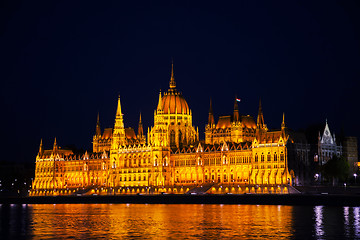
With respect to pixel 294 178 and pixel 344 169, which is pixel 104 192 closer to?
pixel 294 178

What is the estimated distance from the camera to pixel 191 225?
299 ft

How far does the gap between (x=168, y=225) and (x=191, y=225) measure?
3125mm

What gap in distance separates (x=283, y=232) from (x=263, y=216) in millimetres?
21592

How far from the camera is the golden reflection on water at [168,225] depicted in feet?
265

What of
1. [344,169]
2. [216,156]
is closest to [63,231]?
[344,169]

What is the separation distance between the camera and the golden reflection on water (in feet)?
265

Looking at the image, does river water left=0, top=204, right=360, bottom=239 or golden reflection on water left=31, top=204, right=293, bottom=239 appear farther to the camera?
golden reflection on water left=31, top=204, right=293, bottom=239

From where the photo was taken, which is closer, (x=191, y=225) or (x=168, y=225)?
(x=191, y=225)

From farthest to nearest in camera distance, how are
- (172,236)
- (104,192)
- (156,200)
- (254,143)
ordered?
1. (104,192)
2. (254,143)
3. (156,200)
4. (172,236)

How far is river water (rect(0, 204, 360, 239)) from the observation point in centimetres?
7994

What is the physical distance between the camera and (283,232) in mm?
81375

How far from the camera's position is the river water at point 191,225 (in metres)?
79.9

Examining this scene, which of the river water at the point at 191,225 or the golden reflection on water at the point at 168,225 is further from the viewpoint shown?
the golden reflection on water at the point at 168,225

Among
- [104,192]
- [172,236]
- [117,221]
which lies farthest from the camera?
[104,192]
